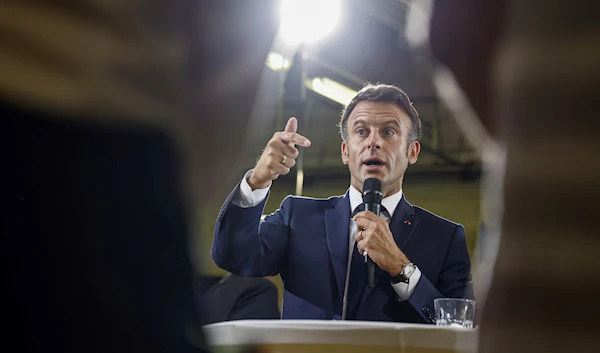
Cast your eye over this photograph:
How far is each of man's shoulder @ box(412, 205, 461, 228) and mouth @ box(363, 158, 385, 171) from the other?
0.54ft

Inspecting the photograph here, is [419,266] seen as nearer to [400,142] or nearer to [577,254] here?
[400,142]

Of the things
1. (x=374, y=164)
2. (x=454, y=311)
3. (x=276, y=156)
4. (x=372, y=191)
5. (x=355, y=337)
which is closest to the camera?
(x=355, y=337)

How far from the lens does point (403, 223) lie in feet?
5.30

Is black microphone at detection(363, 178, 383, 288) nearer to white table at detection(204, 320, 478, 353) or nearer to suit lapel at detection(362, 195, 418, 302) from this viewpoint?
suit lapel at detection(362, 195, 418, 302)

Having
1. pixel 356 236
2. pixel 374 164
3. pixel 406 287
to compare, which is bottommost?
pixel 406 287

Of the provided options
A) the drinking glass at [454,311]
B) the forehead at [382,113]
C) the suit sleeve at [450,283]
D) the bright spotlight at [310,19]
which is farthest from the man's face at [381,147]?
the drinking glass at [454,311]

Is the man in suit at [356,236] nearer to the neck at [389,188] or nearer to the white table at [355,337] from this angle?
the neck at [389,188]

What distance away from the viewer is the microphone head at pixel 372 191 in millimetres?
1531

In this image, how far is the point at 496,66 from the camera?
193 mm

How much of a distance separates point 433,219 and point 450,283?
20 cm

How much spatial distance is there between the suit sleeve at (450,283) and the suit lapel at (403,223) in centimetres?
11

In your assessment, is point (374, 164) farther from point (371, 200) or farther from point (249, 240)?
point (249, 240)

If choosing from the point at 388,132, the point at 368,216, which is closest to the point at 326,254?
the point at 368,216

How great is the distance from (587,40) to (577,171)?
4 centimetres
